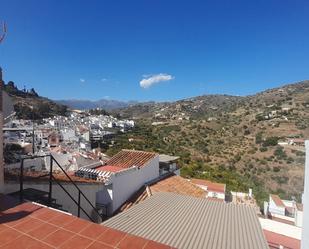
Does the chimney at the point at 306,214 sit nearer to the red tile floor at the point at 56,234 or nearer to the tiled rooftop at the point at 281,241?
the red tile floor at the point at 56,234

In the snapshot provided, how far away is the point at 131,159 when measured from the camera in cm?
1261

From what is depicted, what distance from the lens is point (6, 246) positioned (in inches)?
103

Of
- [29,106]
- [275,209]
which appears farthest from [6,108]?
[29,106]

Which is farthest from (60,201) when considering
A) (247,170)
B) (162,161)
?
(247,170)

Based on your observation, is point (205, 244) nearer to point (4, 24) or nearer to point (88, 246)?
point (88, 246)

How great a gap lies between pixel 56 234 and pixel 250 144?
4702 cm

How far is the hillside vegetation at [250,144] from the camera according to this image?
33.5m

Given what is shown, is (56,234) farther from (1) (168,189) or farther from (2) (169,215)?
(1) (168,189)

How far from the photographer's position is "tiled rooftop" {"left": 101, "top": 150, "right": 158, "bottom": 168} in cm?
1209

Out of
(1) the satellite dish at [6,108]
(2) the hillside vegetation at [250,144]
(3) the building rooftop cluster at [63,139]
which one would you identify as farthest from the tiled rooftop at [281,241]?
(2) the hillside vegetation at [250,144]

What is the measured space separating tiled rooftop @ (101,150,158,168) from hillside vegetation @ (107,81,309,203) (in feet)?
62.0

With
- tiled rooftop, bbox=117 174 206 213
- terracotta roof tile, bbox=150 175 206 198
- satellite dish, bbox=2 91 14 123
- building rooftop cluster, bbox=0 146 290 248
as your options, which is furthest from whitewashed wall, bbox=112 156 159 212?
satellite dish, bbox=2 91 14 123

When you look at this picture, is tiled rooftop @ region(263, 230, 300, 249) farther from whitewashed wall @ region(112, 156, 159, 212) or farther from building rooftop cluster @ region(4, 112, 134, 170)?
building rooftop cluster @ region(4, 112, 134, 170)

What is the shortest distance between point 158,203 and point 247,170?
3416 cm
